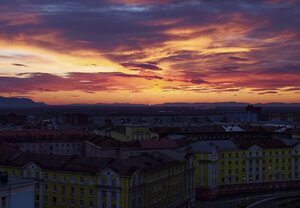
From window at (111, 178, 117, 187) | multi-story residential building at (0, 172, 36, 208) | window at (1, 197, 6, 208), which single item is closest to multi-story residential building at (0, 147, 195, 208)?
window at (111, 178, 117, 187)

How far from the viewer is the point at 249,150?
316 ft

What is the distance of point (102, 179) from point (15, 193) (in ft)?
72.4

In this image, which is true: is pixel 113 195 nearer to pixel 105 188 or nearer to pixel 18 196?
pixel 105 188

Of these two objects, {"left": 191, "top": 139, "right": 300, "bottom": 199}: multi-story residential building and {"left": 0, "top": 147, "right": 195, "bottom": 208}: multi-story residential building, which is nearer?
{"left": 0, "top": 147, "right": 195, "bottom": 208}: multi-story residential building

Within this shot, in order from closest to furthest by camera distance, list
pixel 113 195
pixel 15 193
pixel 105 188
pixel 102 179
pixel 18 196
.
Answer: pixel 15 193 → pixel 18 196 → pixel 113 195 → pixel 105 188 → pixel 102 179

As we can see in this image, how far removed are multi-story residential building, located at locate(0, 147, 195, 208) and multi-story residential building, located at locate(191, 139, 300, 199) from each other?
50.1 ft

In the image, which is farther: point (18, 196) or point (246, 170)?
point (246, 170)

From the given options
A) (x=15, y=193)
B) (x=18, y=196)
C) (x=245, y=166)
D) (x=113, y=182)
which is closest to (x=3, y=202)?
(x=15, y=193)

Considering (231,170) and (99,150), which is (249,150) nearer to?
(231,170)

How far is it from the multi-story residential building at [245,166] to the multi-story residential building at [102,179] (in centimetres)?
1526

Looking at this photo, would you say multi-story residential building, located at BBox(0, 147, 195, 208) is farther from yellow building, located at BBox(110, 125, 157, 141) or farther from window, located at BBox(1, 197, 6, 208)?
yellow building, located at BBox(110, 125, 157, 141)

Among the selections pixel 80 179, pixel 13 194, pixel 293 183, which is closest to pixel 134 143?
pixel 293 183

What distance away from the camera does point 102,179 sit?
61844mm

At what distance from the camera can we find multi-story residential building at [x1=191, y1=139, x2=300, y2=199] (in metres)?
89.1
